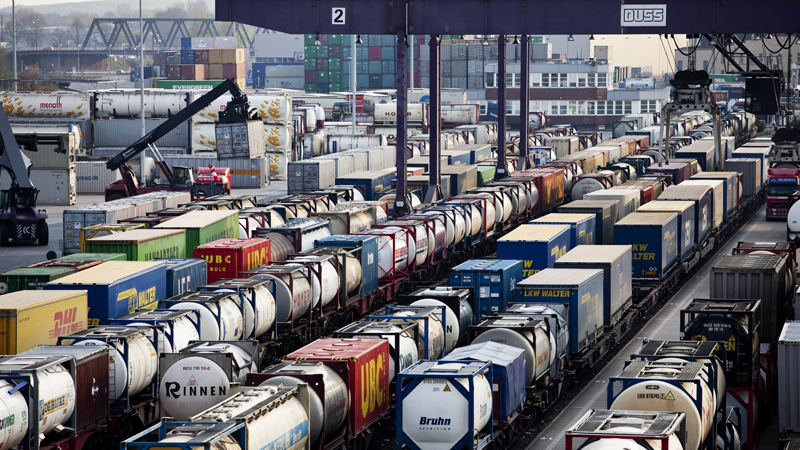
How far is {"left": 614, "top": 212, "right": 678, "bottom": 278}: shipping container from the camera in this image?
40.7 meters

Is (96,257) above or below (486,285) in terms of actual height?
above

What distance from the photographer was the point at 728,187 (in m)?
59.6

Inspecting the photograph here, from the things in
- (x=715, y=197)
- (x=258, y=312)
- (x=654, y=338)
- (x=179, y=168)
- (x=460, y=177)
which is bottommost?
(x=654, y=338)

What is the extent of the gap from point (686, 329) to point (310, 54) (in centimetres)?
16241

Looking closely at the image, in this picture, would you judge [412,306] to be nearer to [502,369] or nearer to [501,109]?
[502,369]

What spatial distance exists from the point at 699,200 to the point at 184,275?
2697cm

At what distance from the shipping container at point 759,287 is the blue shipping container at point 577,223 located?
30.0ft

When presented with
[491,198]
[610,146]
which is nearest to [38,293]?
[491,198]

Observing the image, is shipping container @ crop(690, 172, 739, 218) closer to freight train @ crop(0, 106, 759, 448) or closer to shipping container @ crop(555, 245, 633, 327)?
freight train @ crop(0, 106, 759, 448)

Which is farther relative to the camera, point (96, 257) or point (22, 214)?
point (22, 214)

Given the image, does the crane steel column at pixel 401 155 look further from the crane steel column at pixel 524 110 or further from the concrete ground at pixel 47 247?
the crane steel column at pixel 524 110

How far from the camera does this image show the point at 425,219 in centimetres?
4366

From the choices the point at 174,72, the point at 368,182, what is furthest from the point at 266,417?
the point at 174,72

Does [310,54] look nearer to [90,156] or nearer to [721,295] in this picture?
[90,156]
